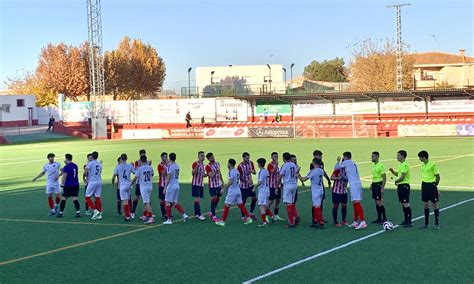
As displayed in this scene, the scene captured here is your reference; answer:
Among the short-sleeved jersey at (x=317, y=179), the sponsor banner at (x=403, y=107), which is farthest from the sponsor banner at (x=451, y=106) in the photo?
the short-sleeved jersey at (x=317, y=179)

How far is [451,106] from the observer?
61.2 metres

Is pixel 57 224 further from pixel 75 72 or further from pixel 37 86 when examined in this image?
pixel 37 86

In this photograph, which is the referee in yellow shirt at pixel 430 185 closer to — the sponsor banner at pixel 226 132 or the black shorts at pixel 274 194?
the black shorts at pixel 274 194

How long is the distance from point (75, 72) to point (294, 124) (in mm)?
47812

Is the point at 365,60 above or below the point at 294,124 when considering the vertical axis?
above

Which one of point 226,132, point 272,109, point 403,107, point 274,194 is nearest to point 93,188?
point 274,194

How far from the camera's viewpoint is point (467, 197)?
2112 cm

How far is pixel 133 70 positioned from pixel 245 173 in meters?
91.2

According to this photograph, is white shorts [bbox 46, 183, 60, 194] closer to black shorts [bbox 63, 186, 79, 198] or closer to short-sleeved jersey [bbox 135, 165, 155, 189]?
black shorts [bbox 63, 186, 79, 198]

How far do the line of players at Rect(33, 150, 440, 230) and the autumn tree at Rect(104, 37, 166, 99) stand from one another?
83.2 metres

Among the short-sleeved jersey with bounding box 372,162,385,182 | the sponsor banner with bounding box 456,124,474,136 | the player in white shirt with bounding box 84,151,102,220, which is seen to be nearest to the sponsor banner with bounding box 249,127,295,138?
the sponsor banner with bounding box 456,124,474,136

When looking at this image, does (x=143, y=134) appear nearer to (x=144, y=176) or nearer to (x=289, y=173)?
(x=144, y=176)

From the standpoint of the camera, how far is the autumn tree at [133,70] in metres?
103

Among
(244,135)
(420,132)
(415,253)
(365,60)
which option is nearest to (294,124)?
(244,135)
